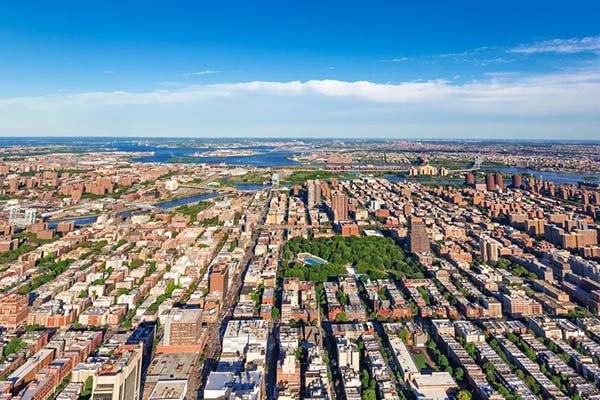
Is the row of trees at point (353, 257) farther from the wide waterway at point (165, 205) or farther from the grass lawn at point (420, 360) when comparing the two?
the wide waterway at point (165, 205)

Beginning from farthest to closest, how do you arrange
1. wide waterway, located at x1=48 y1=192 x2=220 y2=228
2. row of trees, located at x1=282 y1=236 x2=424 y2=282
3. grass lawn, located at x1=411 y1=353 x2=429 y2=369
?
wide waterway, located at x1=48 y1=192 x2=220 y2=228
row of trees, located at x1=282 y1=236 x2=424 y2=282
grass lawn, located at x1=411 y1=353 x2=429 y2=369

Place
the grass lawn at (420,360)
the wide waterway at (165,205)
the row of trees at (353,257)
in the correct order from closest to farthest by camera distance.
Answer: the grass lawn at (420,360)
the row of trees at (353,257)
the wide waterway at (165,205)

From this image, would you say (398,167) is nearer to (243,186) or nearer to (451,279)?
(243,186)

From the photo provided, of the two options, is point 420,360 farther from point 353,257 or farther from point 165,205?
point 165,205

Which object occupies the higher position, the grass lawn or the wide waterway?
the wide waterway

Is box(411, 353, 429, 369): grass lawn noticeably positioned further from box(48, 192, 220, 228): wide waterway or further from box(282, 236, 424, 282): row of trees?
box(48, 192, 220, 228): wide waterway

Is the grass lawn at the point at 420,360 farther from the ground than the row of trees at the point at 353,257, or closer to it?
closer to it

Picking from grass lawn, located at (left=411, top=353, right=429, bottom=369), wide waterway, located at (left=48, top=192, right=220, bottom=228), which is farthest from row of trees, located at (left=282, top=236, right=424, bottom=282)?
wide waterway, located at (left=48, top=192, right=220, bottom=228)

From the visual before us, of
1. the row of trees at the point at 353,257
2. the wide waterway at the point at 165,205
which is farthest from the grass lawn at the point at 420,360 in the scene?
the wide waterway at the point at 165,205

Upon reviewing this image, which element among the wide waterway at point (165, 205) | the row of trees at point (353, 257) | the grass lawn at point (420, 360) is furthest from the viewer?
the wide waterway at point (165, 205)

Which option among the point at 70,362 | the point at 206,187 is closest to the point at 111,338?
the point at 70,362

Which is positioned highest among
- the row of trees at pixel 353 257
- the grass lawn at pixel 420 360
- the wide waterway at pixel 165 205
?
the wide waterway at pixel 165 205
